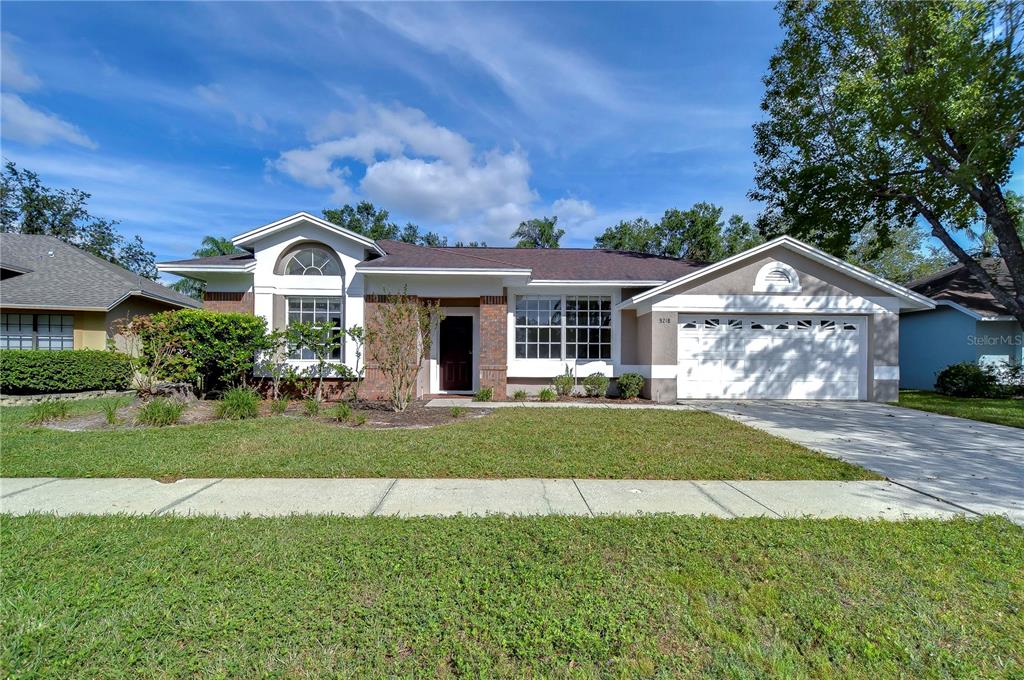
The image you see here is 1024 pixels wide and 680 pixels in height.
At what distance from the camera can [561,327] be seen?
45.0ft

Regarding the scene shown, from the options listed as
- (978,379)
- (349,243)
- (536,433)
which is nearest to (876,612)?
(536,433)

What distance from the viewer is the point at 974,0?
1391 cm

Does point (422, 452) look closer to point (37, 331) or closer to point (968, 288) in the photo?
point (37, 331)

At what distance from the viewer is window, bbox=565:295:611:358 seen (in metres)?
13.7

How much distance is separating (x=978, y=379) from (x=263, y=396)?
71.3 feet

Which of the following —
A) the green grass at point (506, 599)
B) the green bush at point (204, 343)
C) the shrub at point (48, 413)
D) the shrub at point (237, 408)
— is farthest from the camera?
the green bush at point (204, 343)

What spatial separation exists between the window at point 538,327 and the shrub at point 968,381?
13077 mm

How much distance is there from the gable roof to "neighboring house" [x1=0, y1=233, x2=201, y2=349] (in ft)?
97.8

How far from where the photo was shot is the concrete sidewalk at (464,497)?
451 centimetres

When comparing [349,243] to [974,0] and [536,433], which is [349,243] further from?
[974,0]

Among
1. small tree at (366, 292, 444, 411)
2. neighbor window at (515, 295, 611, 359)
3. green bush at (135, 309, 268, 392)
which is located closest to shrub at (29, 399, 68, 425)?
green bush at (135, 309, 268, 392)

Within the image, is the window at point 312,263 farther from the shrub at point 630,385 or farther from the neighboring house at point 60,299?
the shrub at point 630,385

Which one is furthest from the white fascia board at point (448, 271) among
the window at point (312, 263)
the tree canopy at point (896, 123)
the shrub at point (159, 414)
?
the tree canopy at point (896, 123)

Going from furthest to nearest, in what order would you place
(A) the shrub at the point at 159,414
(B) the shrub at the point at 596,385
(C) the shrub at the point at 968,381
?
(C) the shrub at the point at 968,381 → (B) the shrub at the point at 596,385 → (A) the shrub at the point at 159,414
